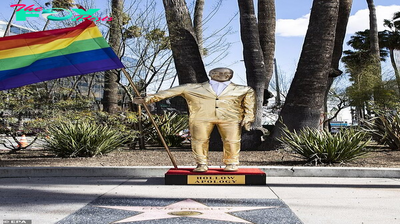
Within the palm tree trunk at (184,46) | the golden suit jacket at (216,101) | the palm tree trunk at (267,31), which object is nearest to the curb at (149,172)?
the golden suit jacket at (216,101)

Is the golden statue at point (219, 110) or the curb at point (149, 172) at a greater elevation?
the golden statue at point (219, 110)

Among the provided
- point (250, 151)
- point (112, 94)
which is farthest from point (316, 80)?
point (112, 94)

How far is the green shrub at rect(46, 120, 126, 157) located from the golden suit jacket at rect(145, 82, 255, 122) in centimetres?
425

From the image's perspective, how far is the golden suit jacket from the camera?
6734mm

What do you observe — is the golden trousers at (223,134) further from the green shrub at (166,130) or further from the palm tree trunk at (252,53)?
the green shrub at (166,130)

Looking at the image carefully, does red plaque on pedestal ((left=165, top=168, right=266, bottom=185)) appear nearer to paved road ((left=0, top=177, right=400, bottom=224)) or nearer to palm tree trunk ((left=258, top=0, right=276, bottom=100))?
paved road ((left=0, top=177, right=400, bottom=224))

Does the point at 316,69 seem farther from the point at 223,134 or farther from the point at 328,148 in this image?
the point at 223,134

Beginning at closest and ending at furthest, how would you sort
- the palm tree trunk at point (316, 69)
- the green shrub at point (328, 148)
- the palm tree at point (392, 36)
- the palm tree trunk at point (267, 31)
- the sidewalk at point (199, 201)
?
the sidewalk at point (199, 201) → the green shrub at point (328, 148) → the palm tree trunk at point (316, 69) → the palm tree trunk at point (267, 31) → the palm tree at point (392, 36)

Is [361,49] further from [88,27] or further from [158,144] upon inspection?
[88,27]

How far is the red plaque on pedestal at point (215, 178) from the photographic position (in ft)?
21.9

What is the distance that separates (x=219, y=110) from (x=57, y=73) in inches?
97.1

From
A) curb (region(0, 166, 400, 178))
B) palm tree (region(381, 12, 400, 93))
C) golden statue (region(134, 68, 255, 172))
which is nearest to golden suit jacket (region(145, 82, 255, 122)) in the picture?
golden statue (region(134, 68, 255, 172))

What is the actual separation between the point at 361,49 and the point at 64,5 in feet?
121

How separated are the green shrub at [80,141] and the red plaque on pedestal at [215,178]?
14.0 feet
